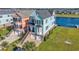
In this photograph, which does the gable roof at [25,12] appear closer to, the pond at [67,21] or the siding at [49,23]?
the siding at [49,23]

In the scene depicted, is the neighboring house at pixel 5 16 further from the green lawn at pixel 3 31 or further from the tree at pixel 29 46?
the tree at pixel 29 46

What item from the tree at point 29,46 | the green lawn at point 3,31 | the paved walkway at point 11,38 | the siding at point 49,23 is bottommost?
the tree at point 29,46

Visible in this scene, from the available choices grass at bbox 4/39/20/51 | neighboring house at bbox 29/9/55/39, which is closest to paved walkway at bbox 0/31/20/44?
grass at bbox 4/39/20/51

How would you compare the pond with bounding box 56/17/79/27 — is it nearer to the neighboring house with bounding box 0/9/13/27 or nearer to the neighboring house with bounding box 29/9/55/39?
the neighboring house with bounding box 29/9/55/39

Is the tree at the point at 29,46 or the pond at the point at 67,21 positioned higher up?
the pond at the point at 67,21

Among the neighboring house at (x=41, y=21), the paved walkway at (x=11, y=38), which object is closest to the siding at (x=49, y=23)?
the neighboring house at (x=41, y=21)
